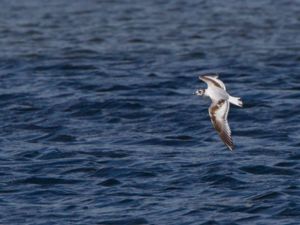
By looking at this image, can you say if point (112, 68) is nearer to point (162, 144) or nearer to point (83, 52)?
point (83, 52)

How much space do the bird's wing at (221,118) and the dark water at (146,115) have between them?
924 millimetres

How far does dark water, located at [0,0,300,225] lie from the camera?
51.7ft

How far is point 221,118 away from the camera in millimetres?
16266

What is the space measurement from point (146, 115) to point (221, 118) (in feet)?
17.7

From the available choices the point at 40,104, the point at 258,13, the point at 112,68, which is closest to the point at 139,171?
the point at 40,104

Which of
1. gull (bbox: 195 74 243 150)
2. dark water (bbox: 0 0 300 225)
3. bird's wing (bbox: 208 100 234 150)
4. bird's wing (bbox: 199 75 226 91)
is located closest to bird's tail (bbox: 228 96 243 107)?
gull (bbox: 195 74 243 150)

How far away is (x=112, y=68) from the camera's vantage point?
85.4 feet

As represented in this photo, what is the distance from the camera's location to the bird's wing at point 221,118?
632 inches

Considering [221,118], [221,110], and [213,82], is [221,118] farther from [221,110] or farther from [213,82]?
[213,82]

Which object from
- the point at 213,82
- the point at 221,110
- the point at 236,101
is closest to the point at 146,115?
the point at 213,82

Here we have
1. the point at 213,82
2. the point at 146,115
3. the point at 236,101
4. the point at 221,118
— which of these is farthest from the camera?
the point at 146,115

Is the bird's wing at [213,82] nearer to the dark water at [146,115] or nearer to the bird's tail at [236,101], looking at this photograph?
the bird's tail at [236,101]

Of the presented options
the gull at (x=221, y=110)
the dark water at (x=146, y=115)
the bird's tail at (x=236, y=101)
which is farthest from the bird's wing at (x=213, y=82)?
the dark water at (x=146, y=115)

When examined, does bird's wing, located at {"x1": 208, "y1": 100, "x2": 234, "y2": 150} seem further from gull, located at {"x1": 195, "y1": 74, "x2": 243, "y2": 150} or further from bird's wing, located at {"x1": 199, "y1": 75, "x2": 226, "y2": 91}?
bird's wing, located at {"x1": 199, "y1": 75, "x2": 226, "y2": 91}
